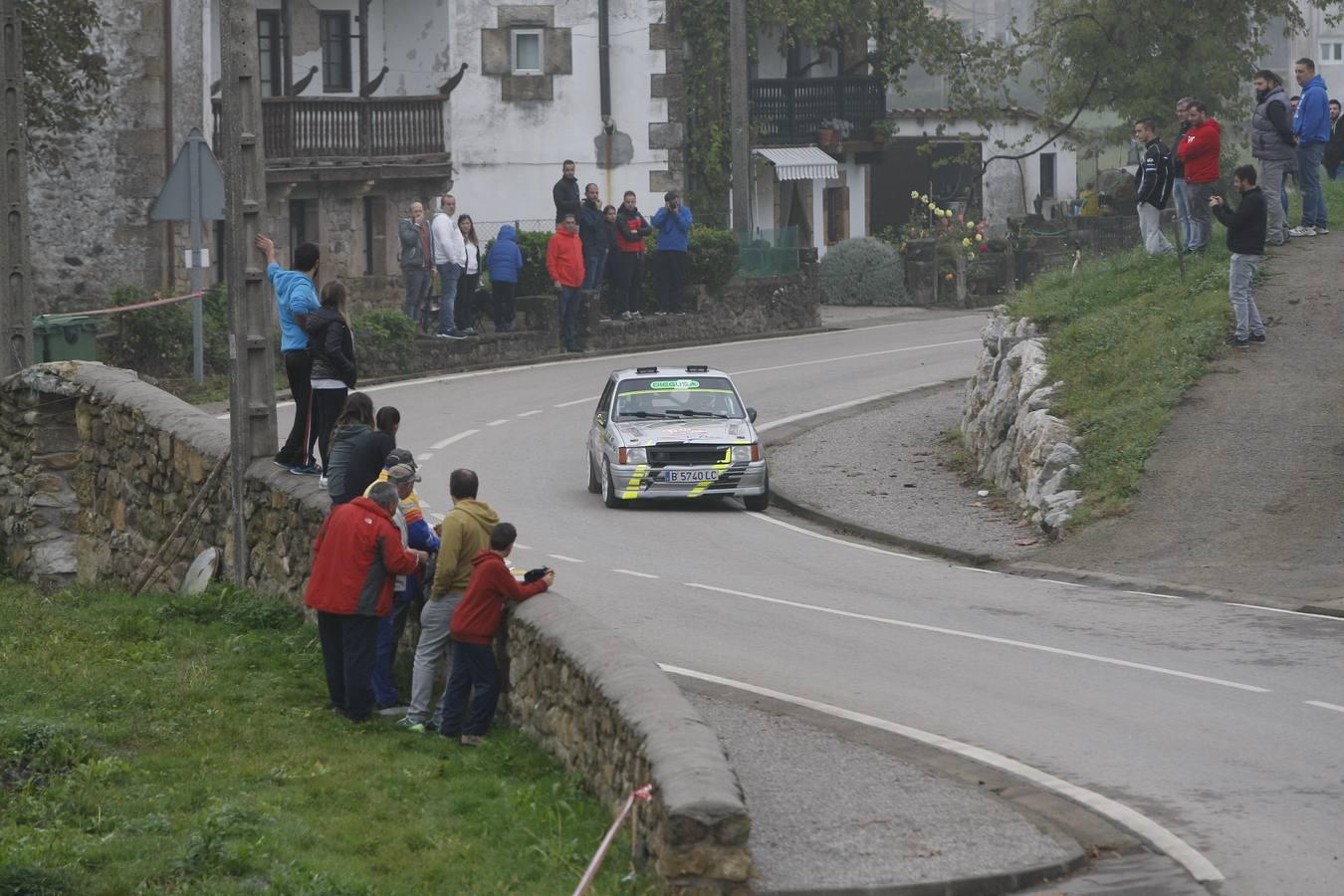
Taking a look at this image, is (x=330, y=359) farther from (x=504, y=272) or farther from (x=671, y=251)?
(x=671, y=251)

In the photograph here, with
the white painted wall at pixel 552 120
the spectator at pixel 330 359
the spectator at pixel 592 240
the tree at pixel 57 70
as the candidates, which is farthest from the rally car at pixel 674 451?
the white painted wall at pixel 552 120

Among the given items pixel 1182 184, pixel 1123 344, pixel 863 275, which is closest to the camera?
pixel 1123 344

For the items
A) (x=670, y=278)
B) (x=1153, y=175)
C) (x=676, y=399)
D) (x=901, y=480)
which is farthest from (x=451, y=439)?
(x=670, y=278)

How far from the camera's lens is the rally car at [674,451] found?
21469mm

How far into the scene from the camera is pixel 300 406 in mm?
15445

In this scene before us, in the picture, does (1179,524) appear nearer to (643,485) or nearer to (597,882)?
(643,485)

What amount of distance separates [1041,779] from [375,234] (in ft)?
102

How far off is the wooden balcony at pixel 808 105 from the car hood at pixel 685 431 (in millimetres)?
29383

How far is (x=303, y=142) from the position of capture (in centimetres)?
3791

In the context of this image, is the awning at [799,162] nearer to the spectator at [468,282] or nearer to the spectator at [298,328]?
the spectator at [468,282]

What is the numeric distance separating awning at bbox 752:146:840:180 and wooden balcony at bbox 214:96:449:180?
11533mm

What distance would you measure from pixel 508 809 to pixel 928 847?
2.11 metres

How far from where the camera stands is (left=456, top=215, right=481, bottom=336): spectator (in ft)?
103

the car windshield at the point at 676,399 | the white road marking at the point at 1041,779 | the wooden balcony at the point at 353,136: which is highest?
the wooden balcony at the point at 353,136
